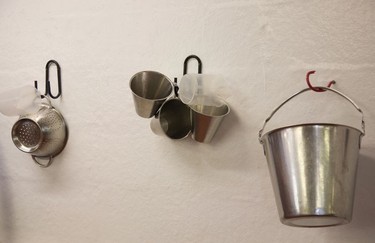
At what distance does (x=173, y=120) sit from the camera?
51.3 inches

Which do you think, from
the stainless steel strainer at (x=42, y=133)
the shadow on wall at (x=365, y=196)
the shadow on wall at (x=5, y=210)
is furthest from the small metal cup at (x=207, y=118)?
the shadow on wall at (x=5, y=210)

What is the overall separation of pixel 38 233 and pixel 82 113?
0.50 meters

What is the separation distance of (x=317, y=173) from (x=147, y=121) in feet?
2.12

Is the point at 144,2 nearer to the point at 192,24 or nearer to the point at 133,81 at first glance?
the point at 192,24

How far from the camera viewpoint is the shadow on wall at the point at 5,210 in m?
1.54

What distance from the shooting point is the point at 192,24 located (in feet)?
4.34

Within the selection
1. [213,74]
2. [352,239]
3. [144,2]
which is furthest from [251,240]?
[144,2]

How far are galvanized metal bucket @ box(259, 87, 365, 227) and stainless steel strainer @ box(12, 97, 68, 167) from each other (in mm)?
855

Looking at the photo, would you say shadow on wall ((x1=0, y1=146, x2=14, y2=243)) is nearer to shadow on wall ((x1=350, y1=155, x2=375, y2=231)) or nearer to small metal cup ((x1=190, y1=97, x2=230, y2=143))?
small metal cup ((x1=190, y1=97, x2=230, y2=143))

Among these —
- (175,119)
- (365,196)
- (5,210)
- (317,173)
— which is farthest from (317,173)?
(5,210)

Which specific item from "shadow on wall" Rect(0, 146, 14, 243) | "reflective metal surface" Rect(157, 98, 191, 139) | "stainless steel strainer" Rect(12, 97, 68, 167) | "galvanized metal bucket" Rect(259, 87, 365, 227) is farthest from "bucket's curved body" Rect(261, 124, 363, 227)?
"shadow on wall" Rect(0, 146, 14, 243)

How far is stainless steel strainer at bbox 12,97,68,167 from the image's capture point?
4.65ft

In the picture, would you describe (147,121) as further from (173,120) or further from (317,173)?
(317,173)

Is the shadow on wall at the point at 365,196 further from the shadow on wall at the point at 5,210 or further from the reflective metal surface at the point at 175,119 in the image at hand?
the shadow on wall at the point at 5,210
